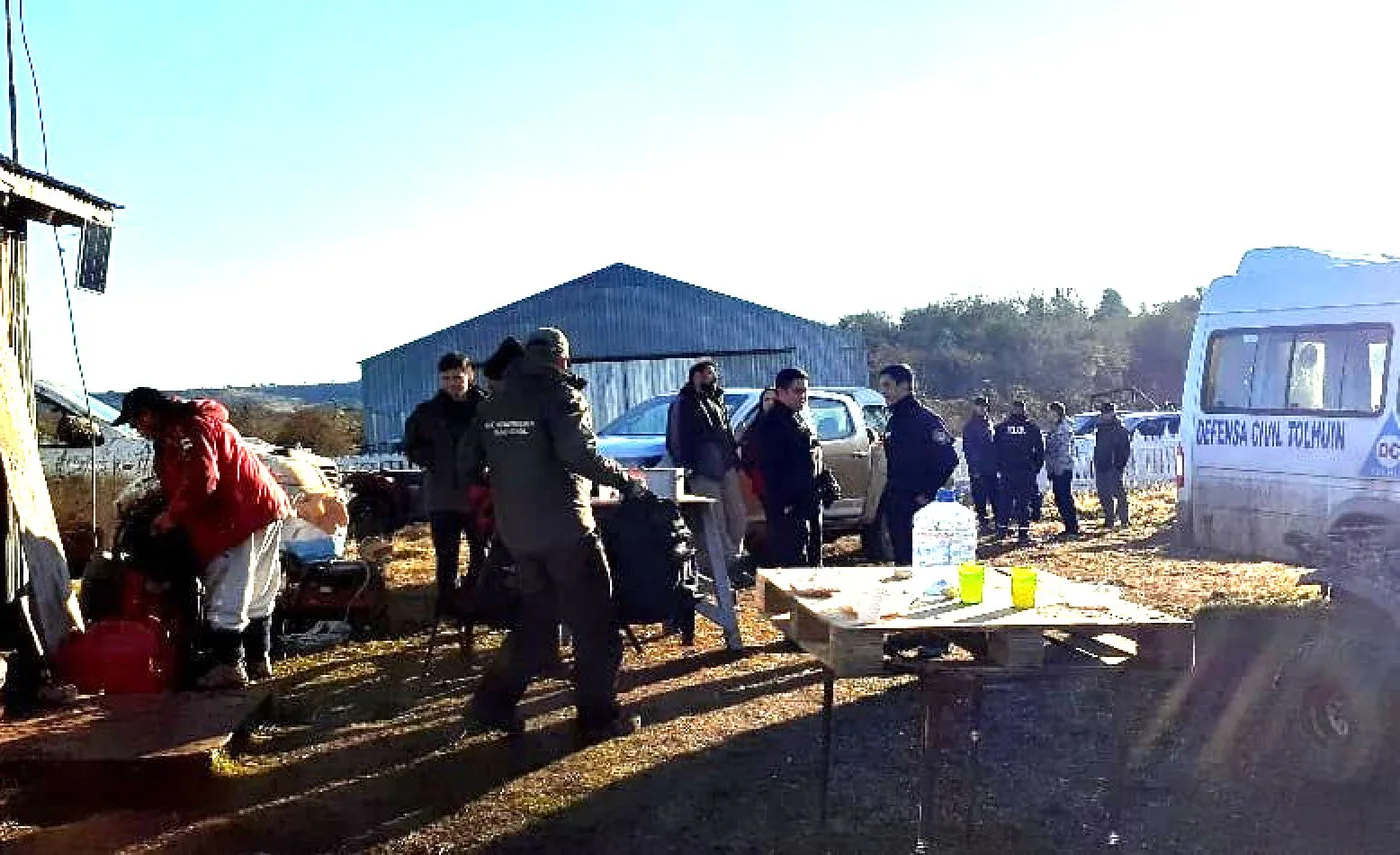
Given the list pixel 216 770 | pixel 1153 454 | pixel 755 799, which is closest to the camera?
pixel 755 799

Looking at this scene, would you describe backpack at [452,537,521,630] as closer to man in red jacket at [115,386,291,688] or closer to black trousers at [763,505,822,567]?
man in red jacket at [115,386,291,688]

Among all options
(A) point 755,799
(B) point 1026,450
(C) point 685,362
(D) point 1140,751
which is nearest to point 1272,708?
(D) point 1140,751

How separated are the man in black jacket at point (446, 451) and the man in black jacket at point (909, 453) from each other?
2.47m

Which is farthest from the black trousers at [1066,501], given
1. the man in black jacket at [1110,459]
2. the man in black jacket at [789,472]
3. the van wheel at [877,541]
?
the man in black jacket at [789,472]

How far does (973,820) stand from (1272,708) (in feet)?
6.98

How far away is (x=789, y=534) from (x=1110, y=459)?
30.7 ft

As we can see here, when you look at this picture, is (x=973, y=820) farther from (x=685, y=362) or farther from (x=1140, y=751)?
(x=685, y=362)

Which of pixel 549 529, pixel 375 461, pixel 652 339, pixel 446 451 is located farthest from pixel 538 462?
pixel 652 339

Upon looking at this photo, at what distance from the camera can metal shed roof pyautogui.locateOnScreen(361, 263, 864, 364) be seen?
27469mm

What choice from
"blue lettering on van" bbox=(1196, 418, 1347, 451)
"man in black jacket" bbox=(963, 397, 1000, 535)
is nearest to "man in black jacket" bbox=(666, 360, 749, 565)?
"blue lettering on van" bbox=(1196, 418, 1347, 451)

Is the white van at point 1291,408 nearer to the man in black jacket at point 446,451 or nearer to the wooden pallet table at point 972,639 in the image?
the wooden pallet table at point 972,639

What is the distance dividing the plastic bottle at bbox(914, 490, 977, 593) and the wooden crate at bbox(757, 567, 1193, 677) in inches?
16.9

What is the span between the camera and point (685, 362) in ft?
89.7

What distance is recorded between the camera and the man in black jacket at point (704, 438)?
329 inches
